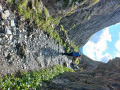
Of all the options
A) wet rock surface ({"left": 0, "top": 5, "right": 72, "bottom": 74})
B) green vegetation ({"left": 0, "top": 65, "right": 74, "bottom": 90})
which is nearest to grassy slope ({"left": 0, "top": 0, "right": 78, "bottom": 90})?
green vegetation ({"left": 0, "top": 65, "right": 74, "bottom": 90})

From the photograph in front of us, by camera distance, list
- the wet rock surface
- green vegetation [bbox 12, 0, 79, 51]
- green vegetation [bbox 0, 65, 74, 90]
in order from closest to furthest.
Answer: green vegetation [bbox 0, 65, 74, 90], the wet rock surface, green vegetation [bbox 12, 0, 79, 51]

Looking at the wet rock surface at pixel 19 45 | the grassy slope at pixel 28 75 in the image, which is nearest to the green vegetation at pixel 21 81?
the grassy slope at pixel 28 75

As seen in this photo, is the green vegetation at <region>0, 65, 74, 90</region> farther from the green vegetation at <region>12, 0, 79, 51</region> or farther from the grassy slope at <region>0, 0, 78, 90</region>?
the green vegetation at <region>12, 0, 79, 51</region>

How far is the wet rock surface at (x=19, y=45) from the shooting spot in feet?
27.3

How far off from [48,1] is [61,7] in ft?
6.69

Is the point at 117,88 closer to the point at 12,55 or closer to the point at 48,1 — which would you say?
the point at 12,55

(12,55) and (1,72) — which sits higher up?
(12,55)

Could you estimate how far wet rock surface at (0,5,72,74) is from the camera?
8312 mm

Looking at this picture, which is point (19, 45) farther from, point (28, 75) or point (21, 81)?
point (21, 81)

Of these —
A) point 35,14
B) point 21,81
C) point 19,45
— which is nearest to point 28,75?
point 21,81

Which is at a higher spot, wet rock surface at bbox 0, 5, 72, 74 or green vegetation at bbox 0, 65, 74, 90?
wet rock surface at bbox 0, 5, 72, 74

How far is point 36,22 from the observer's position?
40.7 ft

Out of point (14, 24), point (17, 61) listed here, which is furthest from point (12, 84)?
point (14, 24)

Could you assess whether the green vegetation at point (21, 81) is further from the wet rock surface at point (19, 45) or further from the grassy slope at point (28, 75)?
the wet rock surface at point (19, 45)
